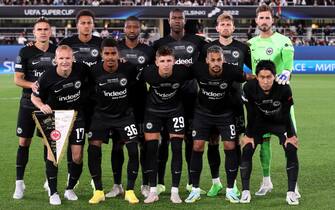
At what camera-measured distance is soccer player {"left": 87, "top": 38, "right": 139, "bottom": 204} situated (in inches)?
305

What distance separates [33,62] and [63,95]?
758mm

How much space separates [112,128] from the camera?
7.86 metres

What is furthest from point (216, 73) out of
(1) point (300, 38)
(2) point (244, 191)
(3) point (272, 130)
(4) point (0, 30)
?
(4) point (0, 30)

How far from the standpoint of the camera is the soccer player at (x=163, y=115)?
775cm

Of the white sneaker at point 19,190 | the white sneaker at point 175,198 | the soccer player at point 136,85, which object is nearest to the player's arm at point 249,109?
the white sneaker at point 175,198

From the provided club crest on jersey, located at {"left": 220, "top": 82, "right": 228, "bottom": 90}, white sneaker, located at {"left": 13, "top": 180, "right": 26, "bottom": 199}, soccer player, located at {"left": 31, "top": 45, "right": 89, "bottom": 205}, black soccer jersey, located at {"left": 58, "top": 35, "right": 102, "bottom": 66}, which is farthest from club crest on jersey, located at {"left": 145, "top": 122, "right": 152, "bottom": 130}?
white sneaker, located at {"left": 13, "top": 180, "right": 26, "bottom": 199}

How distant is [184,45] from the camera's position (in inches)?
327

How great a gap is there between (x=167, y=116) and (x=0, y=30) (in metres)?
35.3

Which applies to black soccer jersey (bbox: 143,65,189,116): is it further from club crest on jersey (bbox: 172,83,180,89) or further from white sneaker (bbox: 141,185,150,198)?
white sneaker (bbox: 141,185,150,198)

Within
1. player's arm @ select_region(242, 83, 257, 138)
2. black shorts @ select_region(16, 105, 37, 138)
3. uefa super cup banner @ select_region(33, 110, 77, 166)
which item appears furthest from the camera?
black shorts @ select_region(16, 105, 37, 138)

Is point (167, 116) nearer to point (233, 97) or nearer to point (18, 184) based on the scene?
point (233, 97)

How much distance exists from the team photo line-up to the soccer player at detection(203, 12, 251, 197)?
13 mm

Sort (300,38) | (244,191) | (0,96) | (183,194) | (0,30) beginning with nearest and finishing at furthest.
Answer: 1. (244,191)
2. (183,194)
3. (0,96)
4. (300,38)
5. (0,30)

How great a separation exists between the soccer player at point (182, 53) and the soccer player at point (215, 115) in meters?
0.31
